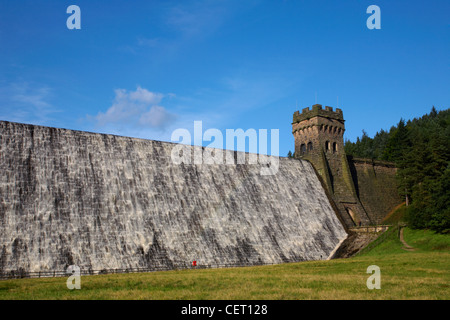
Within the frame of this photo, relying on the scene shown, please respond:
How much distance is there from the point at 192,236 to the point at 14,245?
14160 millimetres

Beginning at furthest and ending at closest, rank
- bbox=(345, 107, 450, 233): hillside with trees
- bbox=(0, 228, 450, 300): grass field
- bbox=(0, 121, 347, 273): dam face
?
bbox=(345, 107, 450, 233): hillside with trees < bbox=(0, 121, 347, 273): dam face < bbox=(0, 228, 450, 300): grass field

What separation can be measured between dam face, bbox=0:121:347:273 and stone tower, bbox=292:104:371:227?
6434mm

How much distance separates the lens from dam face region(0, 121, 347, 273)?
32.4 meters

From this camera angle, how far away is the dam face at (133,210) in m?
32.4

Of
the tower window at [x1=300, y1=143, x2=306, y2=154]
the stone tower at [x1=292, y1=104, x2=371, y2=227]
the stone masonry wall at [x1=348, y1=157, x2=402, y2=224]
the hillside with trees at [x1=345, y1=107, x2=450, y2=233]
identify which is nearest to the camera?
the hillside with trees at [x1=345, y1=107, x2=450, y2=233]

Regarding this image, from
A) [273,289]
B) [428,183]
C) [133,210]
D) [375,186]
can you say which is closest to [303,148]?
[375,186]

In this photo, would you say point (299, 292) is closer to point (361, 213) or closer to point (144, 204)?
point (144, 204)

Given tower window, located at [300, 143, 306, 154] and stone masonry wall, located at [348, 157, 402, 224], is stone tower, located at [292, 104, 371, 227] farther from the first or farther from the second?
stone masonry wall, located at [348, 157, 402, 224]

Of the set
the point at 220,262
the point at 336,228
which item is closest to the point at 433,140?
the point at 336,228

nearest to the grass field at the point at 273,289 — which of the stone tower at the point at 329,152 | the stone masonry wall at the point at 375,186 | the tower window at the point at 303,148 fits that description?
the stone tower at the point at 329,152

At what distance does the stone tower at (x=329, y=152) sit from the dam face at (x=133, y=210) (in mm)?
6434

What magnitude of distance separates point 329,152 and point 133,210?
1179 inches

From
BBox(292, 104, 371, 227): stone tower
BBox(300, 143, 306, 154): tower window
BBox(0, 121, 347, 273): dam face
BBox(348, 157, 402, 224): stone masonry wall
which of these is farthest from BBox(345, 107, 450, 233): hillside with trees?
BBox(300, 143, 306, 154): tower window

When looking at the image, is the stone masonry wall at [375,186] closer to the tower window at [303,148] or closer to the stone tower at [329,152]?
the stone tower at [329,152]
